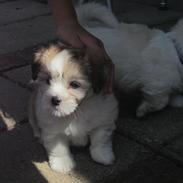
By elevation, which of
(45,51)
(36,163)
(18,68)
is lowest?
(18,68)

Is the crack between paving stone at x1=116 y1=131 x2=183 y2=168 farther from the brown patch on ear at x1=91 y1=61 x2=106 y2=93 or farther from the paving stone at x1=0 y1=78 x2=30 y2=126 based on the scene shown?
the paving stone at x1=0 y1=78 x2=30 y2=126

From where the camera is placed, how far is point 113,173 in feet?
8.58

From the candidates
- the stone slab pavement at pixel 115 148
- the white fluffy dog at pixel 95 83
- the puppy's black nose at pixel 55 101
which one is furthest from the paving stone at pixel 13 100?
the puppy's black nose at pixel 55 101

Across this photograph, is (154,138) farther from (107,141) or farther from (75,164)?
(75,164)

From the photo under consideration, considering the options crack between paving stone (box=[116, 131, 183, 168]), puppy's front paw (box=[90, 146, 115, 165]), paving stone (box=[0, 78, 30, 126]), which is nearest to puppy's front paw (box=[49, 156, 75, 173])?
puppy's front paw (box=[90, 146, 115, 165])

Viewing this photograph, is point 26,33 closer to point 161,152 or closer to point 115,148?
point 115,148

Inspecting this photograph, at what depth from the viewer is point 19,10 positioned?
6543 mm

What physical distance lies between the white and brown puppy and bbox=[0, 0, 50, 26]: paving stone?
3.53 metres

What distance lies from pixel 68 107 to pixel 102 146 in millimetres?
456

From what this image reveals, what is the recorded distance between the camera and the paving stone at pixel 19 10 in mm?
6133

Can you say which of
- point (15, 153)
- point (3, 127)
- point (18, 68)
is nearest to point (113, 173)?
point (15, 153)

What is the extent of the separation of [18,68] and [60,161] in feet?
5.77

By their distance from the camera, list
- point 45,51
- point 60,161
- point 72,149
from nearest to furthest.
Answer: point 45,51 → point 60,161 → point 72,149

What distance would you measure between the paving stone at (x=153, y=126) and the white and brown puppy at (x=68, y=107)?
0.32 m
